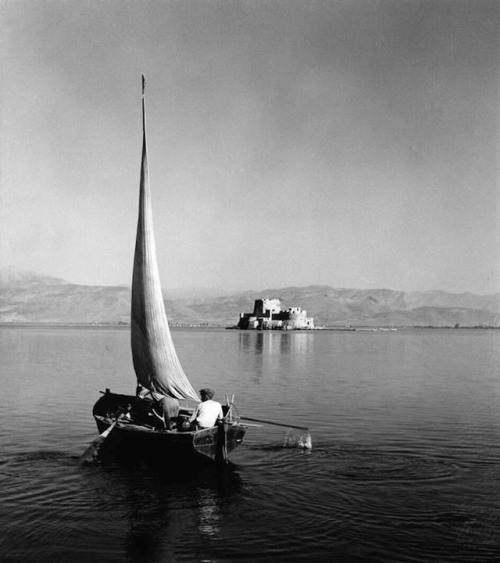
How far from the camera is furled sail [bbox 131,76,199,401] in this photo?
60.4 ft

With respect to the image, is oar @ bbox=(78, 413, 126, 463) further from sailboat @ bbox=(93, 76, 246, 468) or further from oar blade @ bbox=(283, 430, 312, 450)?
oar blade @ bbox=(283, 430, 312, 450)

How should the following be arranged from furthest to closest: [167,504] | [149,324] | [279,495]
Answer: [149,324] < [279,495] < [167,504]

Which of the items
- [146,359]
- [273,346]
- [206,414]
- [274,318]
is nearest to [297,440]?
[206,414]

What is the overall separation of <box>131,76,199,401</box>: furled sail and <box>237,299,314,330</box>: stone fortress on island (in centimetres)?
16905

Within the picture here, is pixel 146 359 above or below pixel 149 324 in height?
below

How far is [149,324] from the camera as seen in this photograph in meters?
18.6

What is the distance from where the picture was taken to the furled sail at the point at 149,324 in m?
18.4

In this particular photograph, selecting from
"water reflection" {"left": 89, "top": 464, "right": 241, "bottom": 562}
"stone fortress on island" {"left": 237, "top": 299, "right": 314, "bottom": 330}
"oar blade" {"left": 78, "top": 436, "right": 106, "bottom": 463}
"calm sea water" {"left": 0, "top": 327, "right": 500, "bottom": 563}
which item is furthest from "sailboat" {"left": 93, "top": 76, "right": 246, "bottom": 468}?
"stone fortress on island" {"left": 237, "top": 299, "right": 314, "bottom": 330}

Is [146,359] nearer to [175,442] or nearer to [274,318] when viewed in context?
[175,442]

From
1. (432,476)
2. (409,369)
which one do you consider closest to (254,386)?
(409,369)

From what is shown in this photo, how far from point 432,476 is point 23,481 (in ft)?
32.7

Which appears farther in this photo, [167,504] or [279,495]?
[279,495]

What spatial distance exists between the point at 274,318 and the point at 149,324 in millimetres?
173068

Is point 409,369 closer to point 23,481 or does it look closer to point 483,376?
point 483,376
